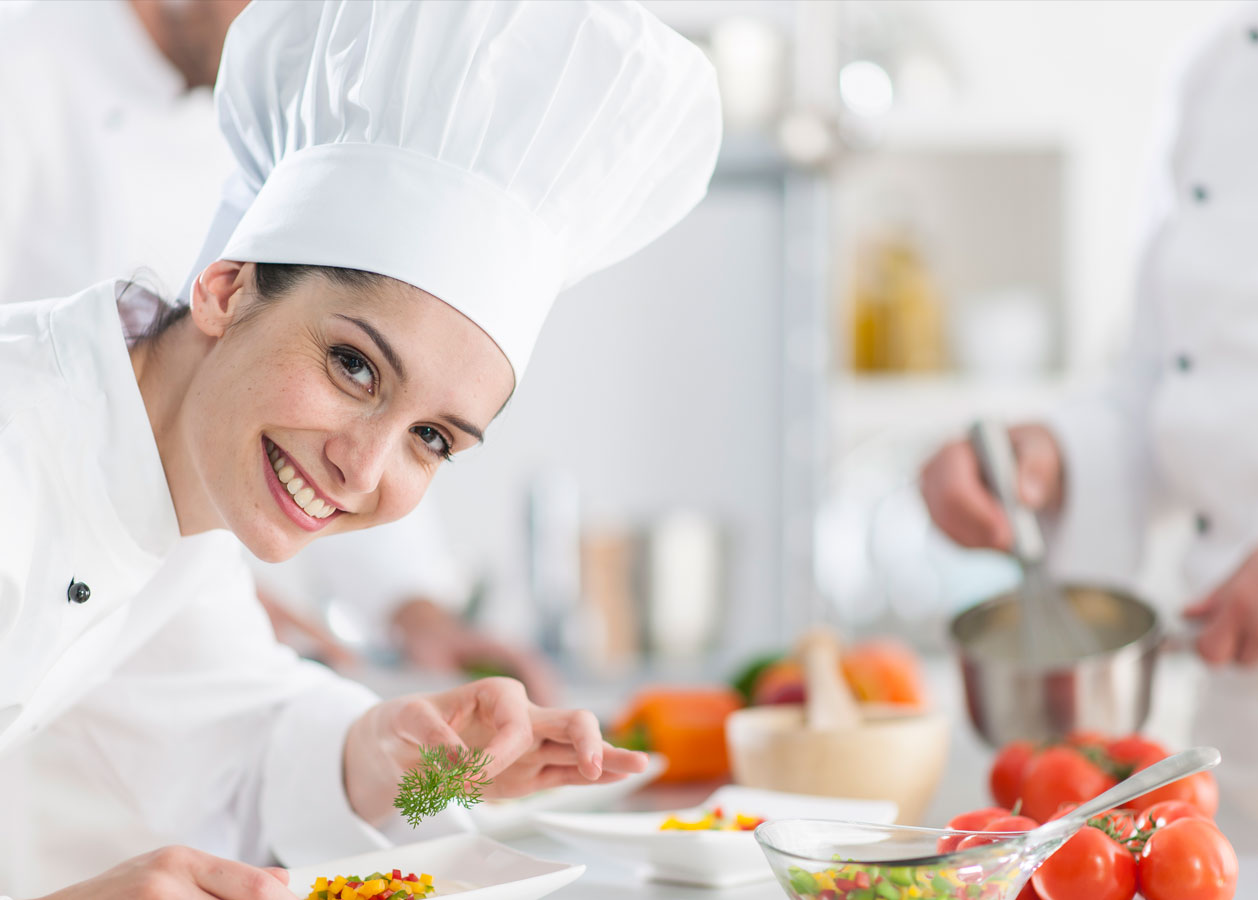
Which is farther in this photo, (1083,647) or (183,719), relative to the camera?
(1083,647)

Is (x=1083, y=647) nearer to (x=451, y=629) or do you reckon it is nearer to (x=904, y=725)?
(x=904, y=725)

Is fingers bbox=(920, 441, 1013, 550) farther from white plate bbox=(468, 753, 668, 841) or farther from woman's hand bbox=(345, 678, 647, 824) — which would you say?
woman's hand bbox=(345, 678, 647, 824)

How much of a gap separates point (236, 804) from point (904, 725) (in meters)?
0.48

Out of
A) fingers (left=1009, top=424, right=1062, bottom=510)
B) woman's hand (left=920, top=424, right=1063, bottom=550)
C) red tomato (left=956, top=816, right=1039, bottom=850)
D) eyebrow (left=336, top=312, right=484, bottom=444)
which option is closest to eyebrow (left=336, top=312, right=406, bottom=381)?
eyebrow (left=336, top=312, right=484, bottom=444)

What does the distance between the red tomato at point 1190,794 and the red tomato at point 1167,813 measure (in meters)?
0.04

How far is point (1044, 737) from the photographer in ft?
3.02

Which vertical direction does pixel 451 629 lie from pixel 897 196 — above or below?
below

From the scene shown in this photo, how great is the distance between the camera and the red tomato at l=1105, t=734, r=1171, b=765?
75 centimetres

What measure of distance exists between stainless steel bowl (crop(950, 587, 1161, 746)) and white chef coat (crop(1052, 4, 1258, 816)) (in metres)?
0.10

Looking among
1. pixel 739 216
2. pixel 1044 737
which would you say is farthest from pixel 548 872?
pixel 739 216

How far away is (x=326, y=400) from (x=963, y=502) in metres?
0.62

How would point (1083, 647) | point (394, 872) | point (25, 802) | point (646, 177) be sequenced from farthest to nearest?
point (1083, 647) → point (25, 802) → point (646, 177) → point (394, 872)

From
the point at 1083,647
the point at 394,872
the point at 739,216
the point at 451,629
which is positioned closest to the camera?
the point at 394,872

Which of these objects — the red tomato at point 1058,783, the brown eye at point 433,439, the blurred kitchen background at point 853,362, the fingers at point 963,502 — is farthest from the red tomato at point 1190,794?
the blurred kitchen background at point 853,362
